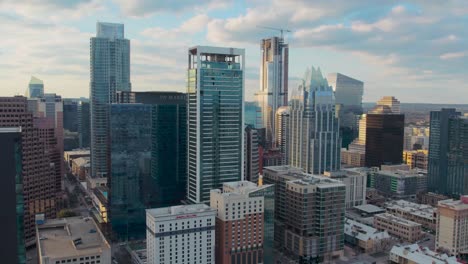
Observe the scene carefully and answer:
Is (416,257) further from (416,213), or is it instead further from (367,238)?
(416,213)

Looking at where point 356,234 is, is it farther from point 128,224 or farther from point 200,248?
point 128,224

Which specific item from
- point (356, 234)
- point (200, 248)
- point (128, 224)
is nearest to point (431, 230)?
point (356, 234)

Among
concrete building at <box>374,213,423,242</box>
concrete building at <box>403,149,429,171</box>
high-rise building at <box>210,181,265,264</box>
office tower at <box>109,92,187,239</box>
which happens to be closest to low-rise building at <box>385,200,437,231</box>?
concrete building at <box>374,213,423,242</box>

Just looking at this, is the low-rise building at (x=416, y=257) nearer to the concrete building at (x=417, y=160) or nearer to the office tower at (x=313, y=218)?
the office tower at (x=313, y=218)

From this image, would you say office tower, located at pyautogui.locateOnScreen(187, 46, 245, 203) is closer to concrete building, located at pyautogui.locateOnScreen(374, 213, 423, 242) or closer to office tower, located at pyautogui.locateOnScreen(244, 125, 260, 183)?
office tower, located at pyautogui.locateOnScreen(244, 125, 260, 183)

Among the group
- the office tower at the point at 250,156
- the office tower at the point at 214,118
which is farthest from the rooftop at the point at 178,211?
the office tower at the point at 250,156

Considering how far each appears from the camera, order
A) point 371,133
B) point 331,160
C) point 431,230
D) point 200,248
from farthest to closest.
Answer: point 371,133
point 331,160
point 431,230
point 200,248
